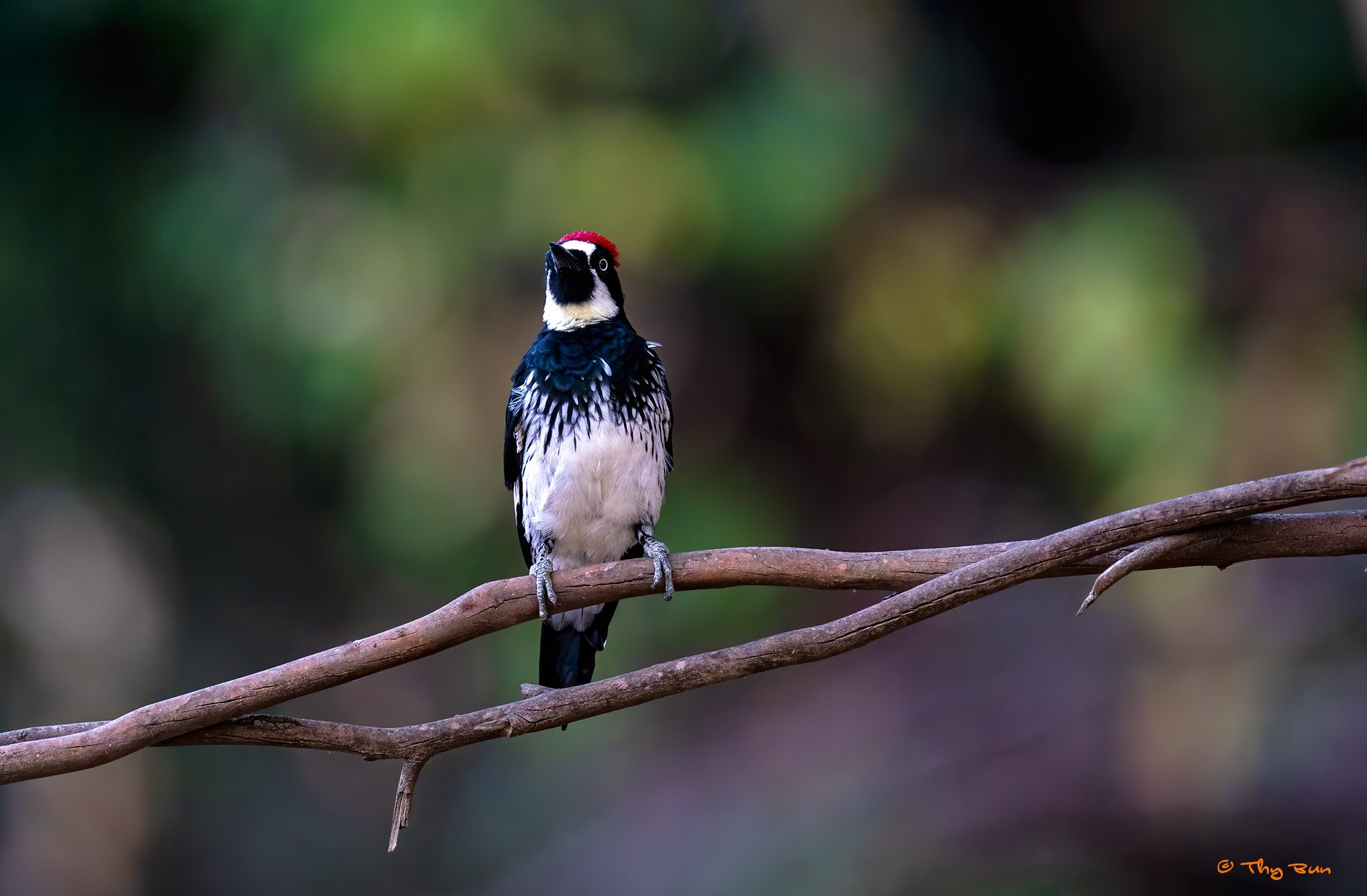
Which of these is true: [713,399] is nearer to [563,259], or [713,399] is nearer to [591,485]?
[563,259]

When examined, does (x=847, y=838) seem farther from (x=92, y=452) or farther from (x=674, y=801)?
(x=92, y=452)

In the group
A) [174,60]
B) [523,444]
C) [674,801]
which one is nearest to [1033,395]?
[674,801]

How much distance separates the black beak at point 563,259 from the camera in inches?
123

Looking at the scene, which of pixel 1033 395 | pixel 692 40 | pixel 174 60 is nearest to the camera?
pixel 1033 395

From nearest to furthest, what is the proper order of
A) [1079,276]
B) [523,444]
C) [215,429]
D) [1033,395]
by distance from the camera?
1. [523,444]
2. [1079,276]
3. [1033,395]
4. [215,429]

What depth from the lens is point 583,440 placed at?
2982 mm

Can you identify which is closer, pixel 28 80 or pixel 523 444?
pixel 523 444

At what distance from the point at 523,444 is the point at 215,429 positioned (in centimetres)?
525

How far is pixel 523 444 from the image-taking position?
314 centimetres

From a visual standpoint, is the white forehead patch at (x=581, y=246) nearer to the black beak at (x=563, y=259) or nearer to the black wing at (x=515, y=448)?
the black beak at (x=563, y=259)
